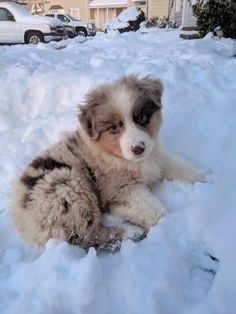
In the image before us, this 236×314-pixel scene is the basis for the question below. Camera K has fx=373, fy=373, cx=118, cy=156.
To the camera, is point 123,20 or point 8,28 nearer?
point 8,28

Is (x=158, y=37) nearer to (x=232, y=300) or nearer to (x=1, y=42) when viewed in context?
(x=1, y=42)

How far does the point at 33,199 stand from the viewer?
3.13 meters

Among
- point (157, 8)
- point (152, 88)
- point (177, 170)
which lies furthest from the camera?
point (157, 8)

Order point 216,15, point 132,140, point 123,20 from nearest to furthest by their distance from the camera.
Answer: point 132,140 < point 216,15 < point 123,20

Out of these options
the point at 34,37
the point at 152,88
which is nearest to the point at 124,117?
the point at 152,88

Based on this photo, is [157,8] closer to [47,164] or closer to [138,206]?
[47,164]

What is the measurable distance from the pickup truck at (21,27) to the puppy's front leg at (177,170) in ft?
54.9

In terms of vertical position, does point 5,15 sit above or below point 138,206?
below

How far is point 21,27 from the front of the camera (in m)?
18.8

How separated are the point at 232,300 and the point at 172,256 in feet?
1.84

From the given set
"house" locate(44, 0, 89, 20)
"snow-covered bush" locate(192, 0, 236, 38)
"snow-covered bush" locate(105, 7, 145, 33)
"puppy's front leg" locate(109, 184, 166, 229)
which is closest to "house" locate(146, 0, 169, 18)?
"snow-covered bush" locate(105, 7, 145, 33)

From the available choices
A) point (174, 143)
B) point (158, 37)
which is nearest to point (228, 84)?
point (174, 143)

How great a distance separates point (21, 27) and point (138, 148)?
17.7 m

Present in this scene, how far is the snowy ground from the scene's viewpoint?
7.73 feet
